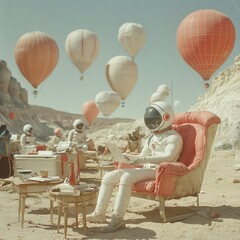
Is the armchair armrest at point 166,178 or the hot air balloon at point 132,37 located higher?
the hot air balloon at point 132,37

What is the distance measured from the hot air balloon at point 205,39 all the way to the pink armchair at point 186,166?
11.2 metres

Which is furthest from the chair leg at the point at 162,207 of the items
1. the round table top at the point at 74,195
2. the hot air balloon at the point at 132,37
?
the hot air balloon at the point at 132,37

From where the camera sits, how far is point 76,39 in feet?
88.6

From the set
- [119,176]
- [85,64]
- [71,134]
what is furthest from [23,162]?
[85,64]

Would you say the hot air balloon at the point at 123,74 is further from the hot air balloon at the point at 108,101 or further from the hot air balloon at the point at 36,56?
the hot air balloon at the point at 36,56

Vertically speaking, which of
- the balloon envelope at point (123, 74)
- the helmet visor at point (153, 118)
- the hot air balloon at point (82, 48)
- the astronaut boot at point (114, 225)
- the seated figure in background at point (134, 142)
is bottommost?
the seated figure in background at point (134, 142)

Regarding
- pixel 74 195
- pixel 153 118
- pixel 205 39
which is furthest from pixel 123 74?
pixel 74 195

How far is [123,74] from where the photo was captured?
27.5m

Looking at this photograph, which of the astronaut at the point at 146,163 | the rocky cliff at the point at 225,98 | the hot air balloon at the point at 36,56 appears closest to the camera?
the astronaut at the point at 146,163

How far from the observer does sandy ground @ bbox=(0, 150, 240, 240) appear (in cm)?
547

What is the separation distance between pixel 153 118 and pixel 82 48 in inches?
821

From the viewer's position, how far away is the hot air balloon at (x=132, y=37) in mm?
30078

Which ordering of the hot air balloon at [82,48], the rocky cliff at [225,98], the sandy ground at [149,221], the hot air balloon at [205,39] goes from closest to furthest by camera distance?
the sandy ground at [149,221] < the hot air balloon at [205,39] < the hot air balloon at [82,48] < the rocky cliff at [225,98]

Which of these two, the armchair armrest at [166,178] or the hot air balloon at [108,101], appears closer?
the armchair armrest at [166,178]
